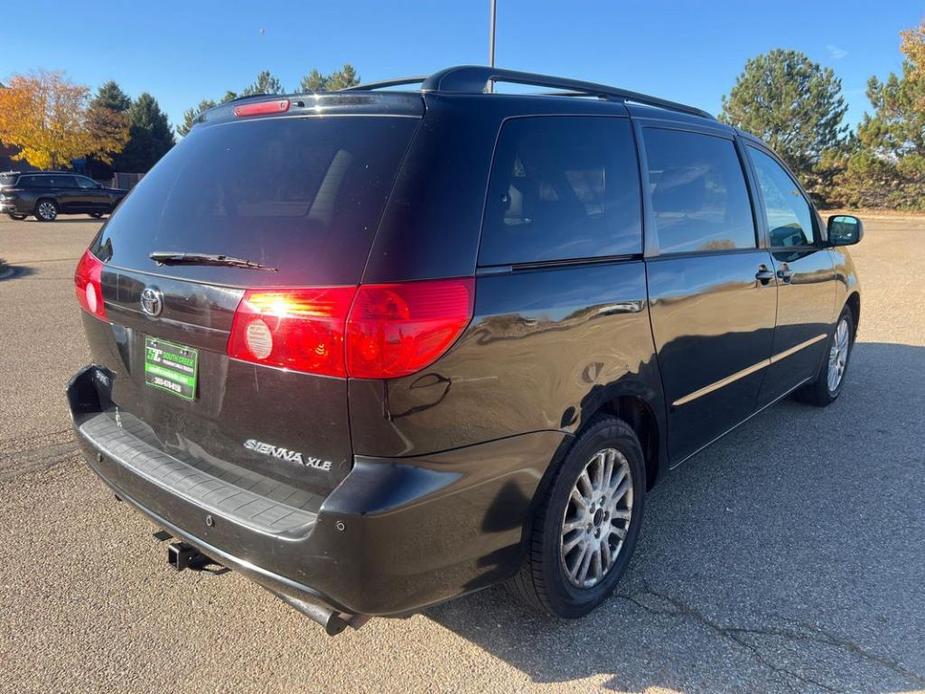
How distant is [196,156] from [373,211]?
3.44ft

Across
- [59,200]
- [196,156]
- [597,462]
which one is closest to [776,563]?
[597,462]

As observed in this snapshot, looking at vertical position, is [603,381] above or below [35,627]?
above

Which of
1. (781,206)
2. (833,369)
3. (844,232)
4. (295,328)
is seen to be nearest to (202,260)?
(295,328)

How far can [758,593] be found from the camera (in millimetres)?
2730

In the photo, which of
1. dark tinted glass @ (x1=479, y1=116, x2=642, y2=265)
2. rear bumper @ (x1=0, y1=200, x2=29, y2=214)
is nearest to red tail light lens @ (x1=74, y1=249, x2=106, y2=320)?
dark tinted glass @ (x1=479, y1=116, x2=642, y2=265)

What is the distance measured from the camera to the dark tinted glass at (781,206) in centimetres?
380

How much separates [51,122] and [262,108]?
164 feet

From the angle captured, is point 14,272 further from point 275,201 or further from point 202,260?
point 275,201

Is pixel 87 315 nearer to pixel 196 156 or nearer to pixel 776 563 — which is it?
pixel 196 156

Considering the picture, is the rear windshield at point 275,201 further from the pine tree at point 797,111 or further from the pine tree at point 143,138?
the pine tree at point 143,138

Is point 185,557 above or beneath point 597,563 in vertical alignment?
above

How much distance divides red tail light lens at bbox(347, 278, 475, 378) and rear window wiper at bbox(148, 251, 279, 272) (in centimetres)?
33

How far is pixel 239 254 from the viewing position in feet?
6.70

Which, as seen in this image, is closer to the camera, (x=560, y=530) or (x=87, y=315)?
(x=560, y=530)
